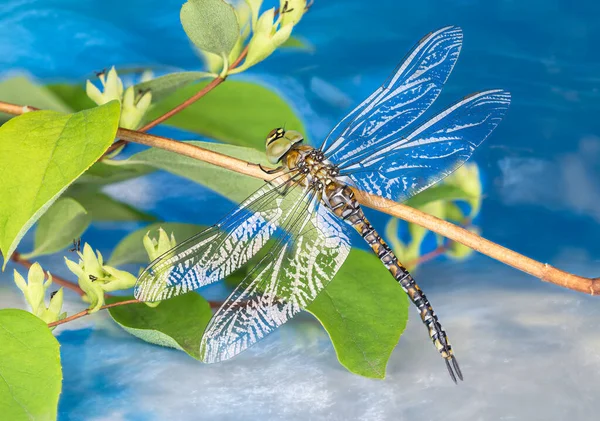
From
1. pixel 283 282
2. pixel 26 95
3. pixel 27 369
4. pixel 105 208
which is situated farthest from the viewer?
pixel 105 208

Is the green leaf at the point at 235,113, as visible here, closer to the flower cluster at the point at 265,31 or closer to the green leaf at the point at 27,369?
the flower cluster at the point at 265,31

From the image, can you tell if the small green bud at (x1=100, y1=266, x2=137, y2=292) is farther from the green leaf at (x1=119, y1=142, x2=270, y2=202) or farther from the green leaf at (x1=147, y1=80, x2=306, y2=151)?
the green leaf at (x1=147, y1=80, x2=306, y2=151)

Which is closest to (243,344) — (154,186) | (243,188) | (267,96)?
(243,188)

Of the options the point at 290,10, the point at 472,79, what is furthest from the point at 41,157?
the point at 472,79

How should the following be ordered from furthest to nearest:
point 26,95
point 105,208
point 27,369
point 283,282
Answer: point 105,208 → point 26,95 → point 283,282 → point 27,369

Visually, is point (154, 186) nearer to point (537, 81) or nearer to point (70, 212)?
point (70, 212)

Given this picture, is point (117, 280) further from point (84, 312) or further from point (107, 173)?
point (107, 173)

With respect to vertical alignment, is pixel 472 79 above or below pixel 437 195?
above

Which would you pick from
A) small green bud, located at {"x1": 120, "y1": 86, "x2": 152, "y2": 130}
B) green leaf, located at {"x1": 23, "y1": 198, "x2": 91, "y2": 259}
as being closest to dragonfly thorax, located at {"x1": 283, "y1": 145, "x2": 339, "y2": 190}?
small green bud, located at {"x1": 120, "y1": 86, "x2": 152, "y2": 130}
